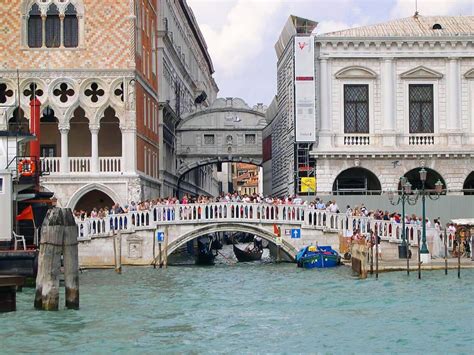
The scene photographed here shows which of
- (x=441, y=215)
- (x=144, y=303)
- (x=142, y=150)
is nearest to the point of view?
(x=144, y=303)

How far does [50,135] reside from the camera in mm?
40219

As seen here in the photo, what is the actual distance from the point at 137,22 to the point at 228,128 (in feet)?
40.8

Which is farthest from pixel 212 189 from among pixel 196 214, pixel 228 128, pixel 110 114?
pixel 196 214

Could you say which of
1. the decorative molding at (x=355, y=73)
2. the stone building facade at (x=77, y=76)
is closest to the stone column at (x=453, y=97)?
the decorative molding at (x=355, y=73)

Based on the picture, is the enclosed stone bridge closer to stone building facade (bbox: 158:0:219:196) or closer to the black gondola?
stone building facade (bbox: 158:0:219:196)

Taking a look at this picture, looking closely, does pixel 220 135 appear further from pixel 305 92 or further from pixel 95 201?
pixel 305 92

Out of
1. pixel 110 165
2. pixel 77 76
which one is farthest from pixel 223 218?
pixel 77 76

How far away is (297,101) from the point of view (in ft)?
123

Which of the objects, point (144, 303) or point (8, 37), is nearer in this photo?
point (144, 303)

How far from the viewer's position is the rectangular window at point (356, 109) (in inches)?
1497

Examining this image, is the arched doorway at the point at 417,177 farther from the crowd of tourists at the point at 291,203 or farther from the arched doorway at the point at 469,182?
the crowd of tourists at the point at 291,203

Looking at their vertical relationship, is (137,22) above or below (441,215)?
above

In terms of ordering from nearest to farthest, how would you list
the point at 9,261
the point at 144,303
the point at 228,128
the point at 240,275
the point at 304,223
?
the point at 144,303 → the point at 9,261 → the point at 240,275 → the point at 304,223 → the point at 228,128

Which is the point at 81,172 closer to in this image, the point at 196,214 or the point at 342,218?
the point at 196,214
